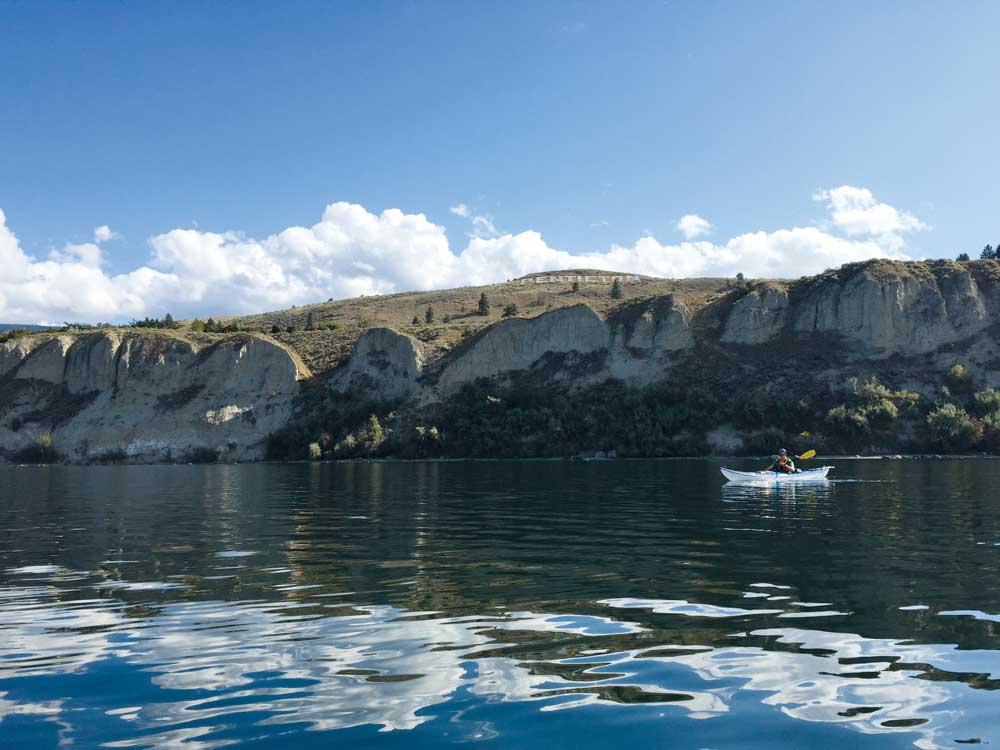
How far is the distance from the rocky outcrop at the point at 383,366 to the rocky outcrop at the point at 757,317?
39.4 metres

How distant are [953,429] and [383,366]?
2529 inches

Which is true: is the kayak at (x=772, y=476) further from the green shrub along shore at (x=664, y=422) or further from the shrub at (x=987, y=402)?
the shrub at (x=987, y=402)

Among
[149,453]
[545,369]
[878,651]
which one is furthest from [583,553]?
[149,453]

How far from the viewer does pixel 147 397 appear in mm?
104062

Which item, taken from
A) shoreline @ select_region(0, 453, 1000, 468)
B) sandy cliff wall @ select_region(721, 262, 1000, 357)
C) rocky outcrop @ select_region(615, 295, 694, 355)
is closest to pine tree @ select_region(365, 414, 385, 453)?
shoreline @ select_region(0, 453, 1000, 468)

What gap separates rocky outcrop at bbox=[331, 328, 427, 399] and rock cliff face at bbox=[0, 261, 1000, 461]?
0.18 m

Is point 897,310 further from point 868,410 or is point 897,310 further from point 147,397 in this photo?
point 147,397

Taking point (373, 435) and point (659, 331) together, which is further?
point (659, 331)

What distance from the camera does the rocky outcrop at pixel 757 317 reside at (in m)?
95.8

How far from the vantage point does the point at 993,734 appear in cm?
737

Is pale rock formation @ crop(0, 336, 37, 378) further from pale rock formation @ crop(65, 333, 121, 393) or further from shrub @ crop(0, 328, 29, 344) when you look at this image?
pale rock formation @ crop(65, 333, 121, 393)

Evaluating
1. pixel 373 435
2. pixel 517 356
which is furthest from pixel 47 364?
pixel 517 356

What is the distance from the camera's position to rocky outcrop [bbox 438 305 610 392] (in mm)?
97500

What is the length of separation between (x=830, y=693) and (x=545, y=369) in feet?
290
